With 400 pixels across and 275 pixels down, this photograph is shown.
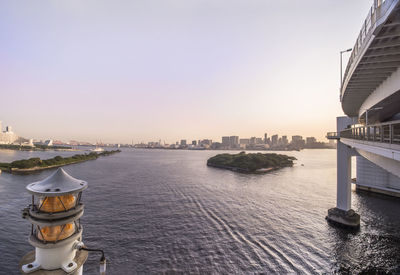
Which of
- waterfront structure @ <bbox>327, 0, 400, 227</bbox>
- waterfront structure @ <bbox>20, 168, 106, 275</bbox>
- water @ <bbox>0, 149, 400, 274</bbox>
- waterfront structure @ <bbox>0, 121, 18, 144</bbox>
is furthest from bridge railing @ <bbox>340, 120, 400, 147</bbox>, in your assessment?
waterfront structure @ <bbox>0, 121, 18, 144</bbox>

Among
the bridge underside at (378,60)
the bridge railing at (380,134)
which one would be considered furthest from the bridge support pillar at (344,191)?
the bridge underside at (378,60)

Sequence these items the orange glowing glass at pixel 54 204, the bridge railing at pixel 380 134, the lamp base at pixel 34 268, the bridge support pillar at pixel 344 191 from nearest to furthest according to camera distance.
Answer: the lamp base at pixel 34 268
the orange glowing glass at pixel 54 204
the bridge railing at pixel 380 134
the bridge support pillar at pixel 344 191

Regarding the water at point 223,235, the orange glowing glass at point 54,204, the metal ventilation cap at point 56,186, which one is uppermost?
the metal ventilation cap at point 56,186

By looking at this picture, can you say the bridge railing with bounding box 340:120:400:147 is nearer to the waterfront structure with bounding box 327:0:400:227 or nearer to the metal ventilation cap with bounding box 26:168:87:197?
the waterfront structure with bounding box 327:0:400:227

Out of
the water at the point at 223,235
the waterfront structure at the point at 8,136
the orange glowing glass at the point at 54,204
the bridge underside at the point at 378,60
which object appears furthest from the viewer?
the waterfront structure at the point at 8,136

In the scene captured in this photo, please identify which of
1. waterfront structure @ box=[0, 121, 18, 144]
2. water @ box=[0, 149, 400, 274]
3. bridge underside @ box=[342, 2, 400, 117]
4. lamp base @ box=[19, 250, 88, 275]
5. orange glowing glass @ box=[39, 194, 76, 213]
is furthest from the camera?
waterfront structure @ box=[0, 121, 18, 144]

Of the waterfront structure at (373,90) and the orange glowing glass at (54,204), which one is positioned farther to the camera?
the waterfront structure at (373,90)

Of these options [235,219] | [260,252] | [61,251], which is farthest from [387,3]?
[235,219]

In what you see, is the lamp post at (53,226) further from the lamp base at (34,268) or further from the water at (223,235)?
the water at (223,235)
